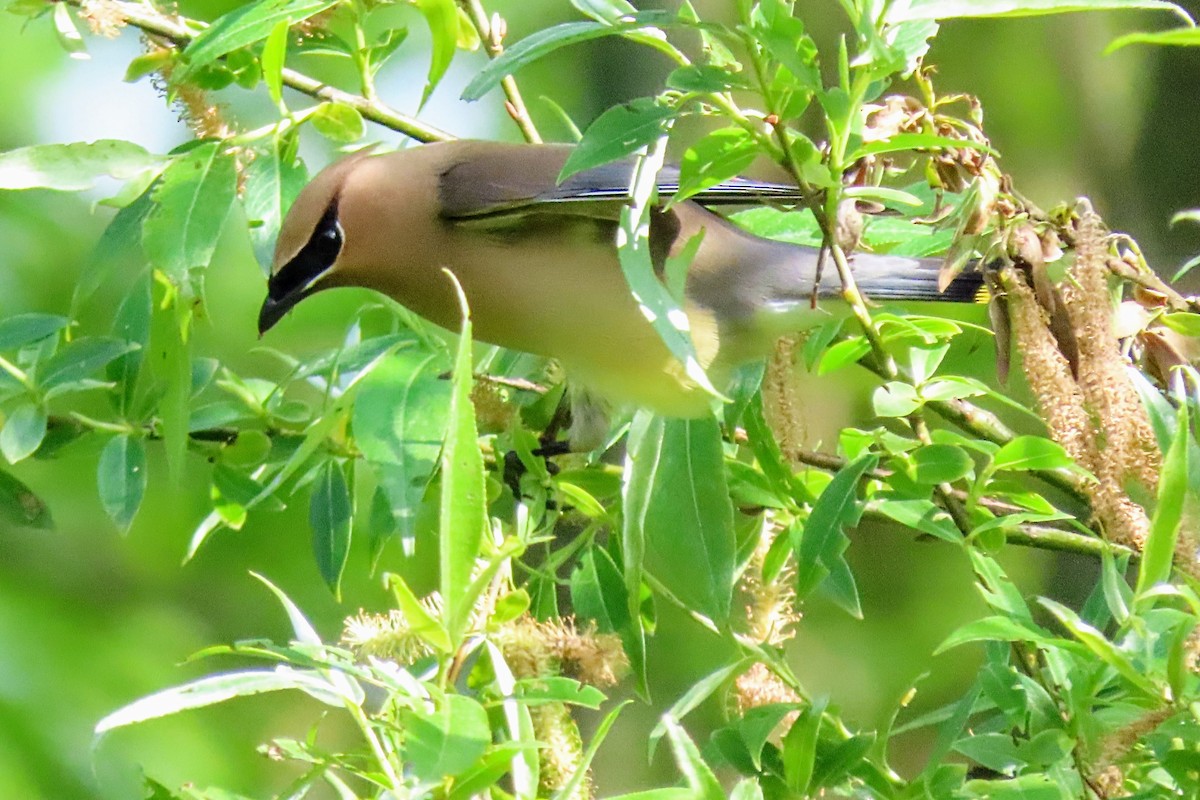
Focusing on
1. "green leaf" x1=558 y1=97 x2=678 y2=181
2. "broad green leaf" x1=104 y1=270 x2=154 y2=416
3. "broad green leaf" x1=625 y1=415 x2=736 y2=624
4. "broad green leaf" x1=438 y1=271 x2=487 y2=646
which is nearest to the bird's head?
"broad green leaf" x1=104 y1=270 x2=154 y2=416

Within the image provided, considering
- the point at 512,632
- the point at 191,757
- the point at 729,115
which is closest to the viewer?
the point at 729,115

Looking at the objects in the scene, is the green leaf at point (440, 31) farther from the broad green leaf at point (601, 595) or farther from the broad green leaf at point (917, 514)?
the broad green leaf at point (917, 514)

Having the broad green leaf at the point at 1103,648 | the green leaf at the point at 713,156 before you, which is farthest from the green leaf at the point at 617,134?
the broad green leaf at the point at 1103,648

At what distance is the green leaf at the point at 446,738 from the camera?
3.22 ft

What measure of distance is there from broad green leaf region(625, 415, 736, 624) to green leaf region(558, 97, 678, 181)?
0.36m

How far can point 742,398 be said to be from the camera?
5.73 ft

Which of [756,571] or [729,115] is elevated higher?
[729,115]

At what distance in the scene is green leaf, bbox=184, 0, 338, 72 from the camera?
146cm

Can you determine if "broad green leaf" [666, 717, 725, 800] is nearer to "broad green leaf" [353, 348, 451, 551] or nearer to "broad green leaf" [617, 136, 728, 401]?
"broad green leaf" [617, 136, 728, 401]

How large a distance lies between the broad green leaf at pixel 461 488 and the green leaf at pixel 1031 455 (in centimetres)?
64

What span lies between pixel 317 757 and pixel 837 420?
292 centimetres

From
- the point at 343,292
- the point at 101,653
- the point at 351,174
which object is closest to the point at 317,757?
the point at 351,174

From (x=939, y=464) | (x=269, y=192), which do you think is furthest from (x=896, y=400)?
(x=269, y=192)

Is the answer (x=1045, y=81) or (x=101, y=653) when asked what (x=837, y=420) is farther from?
(x=101, y=653)
